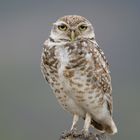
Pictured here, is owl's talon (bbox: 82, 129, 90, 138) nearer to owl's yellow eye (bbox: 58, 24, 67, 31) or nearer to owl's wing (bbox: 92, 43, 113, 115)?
owl's wing (bbox: 92, 43, 113, 115)

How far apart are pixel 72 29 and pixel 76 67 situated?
49 centimetres

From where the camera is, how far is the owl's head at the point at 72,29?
51.5 feet

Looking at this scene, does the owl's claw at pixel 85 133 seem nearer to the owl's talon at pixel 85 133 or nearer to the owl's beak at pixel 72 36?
the owl's talon at pixel 85 133

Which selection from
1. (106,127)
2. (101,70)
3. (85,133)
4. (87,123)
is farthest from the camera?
(106,127)

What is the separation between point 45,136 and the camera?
3178cm

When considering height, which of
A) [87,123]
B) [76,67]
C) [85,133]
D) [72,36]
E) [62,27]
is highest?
[62,27]

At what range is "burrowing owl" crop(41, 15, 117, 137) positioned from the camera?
1579cm

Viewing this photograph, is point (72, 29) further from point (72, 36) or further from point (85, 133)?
point (85, 133)

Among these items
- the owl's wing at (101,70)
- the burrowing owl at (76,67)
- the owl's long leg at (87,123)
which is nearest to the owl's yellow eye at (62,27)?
the burrowing owl at (76,67)

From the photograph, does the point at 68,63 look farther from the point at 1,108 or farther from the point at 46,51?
the point at 1,108

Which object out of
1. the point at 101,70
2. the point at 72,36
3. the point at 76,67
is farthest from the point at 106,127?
the point at 72,36

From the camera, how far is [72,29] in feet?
51.4

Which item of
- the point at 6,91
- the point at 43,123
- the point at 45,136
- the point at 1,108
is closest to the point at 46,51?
the point at 45,136

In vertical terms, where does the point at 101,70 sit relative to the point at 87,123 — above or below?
above
